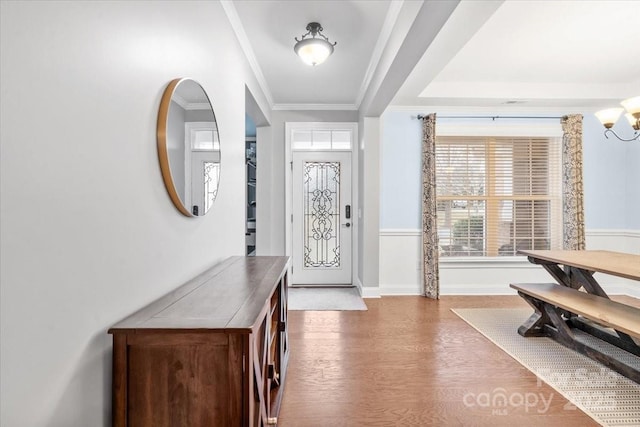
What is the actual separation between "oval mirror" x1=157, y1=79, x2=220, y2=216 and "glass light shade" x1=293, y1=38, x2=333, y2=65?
3.73 feet

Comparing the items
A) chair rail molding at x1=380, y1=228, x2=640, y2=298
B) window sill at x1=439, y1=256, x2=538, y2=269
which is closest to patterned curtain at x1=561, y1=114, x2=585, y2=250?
chair rail molding at x1=380, y1=228, x2=640, y2=298

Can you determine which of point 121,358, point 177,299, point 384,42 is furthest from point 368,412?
point 384,42

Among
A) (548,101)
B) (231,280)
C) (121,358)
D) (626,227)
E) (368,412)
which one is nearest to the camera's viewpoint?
(121,358)

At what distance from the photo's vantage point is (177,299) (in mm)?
1263

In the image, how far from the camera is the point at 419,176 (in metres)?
4.32

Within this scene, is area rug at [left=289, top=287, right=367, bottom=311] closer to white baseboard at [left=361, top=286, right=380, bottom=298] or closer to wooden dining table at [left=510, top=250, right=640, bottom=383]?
white baseboard at [left=361, top=286, right=380, bottom=298]

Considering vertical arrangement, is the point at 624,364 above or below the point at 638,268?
below

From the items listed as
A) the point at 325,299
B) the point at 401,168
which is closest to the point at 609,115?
the point at 401,168

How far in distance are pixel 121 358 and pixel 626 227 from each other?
582cm

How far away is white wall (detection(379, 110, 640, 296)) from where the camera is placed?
4309mm

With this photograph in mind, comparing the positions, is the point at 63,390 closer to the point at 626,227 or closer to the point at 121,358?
the point at 121,358

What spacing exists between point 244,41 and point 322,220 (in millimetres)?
2628

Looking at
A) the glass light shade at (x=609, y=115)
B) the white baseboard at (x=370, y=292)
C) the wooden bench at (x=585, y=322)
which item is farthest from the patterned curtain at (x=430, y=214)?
the glass light shade at (x=609, y=115)

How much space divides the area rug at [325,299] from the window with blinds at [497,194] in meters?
1.43
